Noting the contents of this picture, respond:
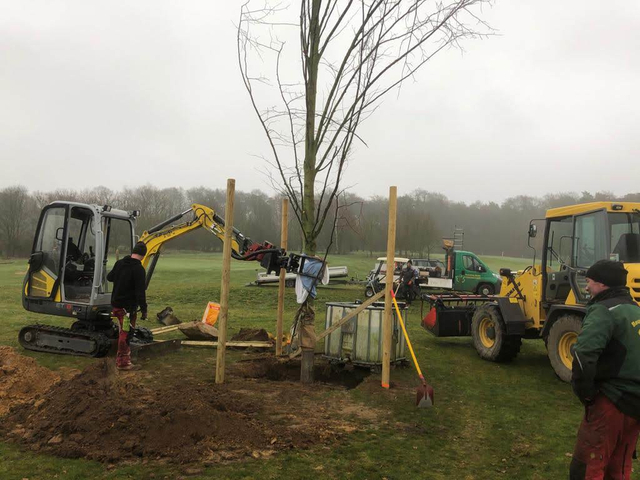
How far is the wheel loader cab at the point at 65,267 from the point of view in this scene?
9273 millimetres

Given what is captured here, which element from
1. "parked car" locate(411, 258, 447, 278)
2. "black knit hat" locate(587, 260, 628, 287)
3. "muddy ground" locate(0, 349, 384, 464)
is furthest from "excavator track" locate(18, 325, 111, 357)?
"parked car" locate(411, 258, 447, 278)

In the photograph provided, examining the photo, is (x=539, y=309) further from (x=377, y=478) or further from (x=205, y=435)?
(x=205, y=435)

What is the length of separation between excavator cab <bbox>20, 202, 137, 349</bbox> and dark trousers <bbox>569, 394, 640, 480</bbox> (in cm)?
829

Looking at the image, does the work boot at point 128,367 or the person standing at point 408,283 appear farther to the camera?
the person standing at point 408,283

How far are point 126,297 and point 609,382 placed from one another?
687 cm

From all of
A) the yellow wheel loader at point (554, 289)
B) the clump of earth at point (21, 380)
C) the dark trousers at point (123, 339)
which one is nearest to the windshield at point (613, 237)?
the yellow wheel loader at point (554, 289)

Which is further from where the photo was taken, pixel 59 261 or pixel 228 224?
pixel 59 261

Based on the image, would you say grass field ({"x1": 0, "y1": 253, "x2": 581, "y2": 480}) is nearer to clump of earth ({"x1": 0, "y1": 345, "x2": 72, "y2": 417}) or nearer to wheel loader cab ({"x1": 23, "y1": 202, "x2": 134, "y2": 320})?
clump of earth ({"x1": 0, "y1": 345, "x2": 72, "y2": 417})

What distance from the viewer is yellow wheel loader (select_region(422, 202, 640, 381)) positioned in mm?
7684

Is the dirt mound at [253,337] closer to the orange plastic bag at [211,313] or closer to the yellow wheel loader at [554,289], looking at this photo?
the orange plastic bag at [211,313]

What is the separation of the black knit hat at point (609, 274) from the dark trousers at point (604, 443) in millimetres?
798

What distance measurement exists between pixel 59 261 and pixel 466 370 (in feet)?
25.3

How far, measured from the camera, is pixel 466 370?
29.2ft

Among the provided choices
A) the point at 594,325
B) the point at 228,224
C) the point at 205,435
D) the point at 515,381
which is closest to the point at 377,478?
the point at 205,435
